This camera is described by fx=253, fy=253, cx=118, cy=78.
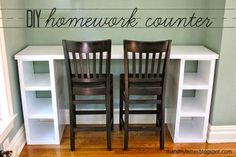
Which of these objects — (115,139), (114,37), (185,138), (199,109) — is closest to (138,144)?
(115,139)

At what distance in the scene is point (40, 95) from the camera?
3051mm

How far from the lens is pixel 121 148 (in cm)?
264

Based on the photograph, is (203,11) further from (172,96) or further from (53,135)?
(53,135)

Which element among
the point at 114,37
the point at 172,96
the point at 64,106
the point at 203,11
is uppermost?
the point at 203,11

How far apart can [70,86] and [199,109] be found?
55.0 inches

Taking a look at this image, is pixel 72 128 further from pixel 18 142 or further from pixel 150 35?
pixel 150 35

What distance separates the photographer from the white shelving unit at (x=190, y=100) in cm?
258

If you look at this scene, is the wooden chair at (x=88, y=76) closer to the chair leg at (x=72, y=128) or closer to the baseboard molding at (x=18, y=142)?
the chair leg at (x=72, y=128)

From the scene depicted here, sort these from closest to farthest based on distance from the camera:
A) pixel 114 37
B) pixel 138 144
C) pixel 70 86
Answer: pixel 70 86, pixel 138 144, pixel 114 37

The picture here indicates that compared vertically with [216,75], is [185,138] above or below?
below

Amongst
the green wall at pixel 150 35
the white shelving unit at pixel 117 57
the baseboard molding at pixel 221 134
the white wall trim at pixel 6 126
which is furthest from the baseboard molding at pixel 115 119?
the white wall trim at pixel 6 126

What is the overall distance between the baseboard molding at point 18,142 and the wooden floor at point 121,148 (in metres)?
0.05

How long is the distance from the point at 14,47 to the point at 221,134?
2345mm

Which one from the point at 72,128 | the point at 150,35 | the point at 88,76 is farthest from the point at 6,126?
the point at 150,35
